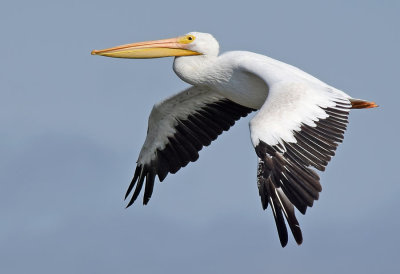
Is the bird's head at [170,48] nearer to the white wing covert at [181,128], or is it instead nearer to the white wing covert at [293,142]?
the white wing covert at [181,128]

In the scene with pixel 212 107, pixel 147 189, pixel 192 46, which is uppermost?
pixel 192 46

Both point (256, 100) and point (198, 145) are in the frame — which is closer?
point (256, 100)

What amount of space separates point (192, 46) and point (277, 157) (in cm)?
287

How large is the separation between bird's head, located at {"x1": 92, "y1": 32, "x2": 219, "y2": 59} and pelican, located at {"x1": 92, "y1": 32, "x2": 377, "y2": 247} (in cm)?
1

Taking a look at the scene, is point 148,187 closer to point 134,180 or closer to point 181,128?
point 134,180

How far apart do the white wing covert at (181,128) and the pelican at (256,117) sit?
1 cm

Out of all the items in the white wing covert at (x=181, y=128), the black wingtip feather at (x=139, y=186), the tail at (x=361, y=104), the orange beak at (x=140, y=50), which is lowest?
the black wingtip feather at (x=139, y=186)

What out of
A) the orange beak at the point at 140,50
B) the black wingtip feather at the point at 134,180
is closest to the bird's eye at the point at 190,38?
the orange beak at the point at 140,50

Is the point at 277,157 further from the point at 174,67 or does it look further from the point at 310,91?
the point at 174,67

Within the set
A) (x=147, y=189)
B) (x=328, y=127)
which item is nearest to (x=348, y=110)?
(x=328, y=127)

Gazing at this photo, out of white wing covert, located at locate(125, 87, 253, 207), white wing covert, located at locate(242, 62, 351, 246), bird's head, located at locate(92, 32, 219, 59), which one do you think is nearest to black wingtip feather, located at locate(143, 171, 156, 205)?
white wing covert, located at locate(125, 87, 253, 207)

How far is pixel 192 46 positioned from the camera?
16.3m

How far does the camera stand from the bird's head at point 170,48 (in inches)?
639

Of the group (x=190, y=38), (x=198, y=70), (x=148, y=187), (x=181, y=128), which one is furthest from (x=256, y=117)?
(x=148, y=187)
